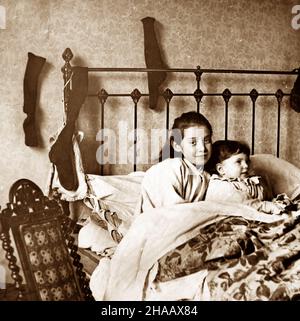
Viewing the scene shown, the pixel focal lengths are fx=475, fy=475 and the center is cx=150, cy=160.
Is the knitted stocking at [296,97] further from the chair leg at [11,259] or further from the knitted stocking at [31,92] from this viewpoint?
the chair leg at [11,259]

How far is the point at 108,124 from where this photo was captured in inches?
65.7

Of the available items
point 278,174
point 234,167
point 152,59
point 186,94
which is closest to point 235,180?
point 234,167

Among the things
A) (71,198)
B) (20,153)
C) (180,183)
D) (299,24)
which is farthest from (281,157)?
(20,153)

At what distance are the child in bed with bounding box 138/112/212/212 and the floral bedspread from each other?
0.16 m

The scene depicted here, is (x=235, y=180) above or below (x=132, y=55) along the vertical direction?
below

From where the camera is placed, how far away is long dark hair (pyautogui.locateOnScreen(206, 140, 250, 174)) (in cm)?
146

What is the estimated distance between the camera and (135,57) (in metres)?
1.66

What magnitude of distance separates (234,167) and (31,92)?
690 millimetres

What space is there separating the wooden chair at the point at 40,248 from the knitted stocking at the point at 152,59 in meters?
0.58

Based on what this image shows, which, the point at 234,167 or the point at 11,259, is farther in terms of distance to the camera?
the point at 234,167

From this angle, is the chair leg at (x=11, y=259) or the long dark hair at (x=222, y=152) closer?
the chair leg at (x=11, y=259)

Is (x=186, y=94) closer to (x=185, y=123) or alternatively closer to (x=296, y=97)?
(x=185, y=123)

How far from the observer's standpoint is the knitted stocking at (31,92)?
1.52 meters

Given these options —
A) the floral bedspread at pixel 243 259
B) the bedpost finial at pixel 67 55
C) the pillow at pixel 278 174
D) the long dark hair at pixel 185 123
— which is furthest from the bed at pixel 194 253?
the bedpost finial at pixel 67 55
